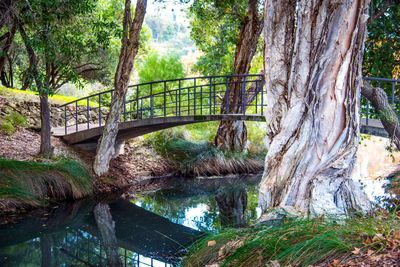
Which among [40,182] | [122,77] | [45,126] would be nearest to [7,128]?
[45,126]

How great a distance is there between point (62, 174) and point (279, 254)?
19.3 ft

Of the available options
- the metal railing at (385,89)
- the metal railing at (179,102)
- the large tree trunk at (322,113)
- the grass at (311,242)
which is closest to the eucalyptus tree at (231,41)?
the metal railing at (179,102)

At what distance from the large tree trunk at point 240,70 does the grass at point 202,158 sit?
373 mm

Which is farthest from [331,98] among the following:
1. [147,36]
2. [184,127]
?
[147,36]

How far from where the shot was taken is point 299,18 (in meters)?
4.36

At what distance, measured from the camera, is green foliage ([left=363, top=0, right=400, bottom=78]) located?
643 centimetres

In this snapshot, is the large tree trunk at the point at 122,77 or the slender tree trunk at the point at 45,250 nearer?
the slender tree trunk at the point at 45,250

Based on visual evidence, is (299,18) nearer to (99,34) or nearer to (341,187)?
(341,187)

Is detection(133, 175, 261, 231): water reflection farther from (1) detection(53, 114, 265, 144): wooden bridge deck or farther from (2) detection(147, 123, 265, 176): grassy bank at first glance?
(1) detection(53, 114, 265, 144): wooden bridge deck

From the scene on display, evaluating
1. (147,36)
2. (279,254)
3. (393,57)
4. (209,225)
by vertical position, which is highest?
(147,36)

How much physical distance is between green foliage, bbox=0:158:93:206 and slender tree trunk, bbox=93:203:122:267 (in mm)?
638

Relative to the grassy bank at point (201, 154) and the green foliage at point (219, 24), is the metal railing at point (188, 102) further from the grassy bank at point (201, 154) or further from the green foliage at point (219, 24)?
the grassy bank at point (201, 154)

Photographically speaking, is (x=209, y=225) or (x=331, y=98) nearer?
(x=331, y=98)

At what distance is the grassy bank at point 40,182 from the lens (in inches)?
277
